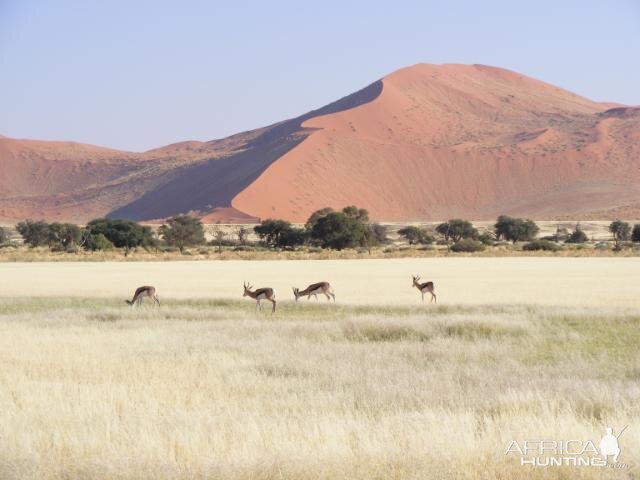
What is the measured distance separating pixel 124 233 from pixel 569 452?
83.6 m

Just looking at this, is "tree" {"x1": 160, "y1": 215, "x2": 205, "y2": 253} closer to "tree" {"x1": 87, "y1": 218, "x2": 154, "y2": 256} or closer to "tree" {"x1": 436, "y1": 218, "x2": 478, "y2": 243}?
"tree" {"x1": 87, "y1": 218, "x2": 154, "y2": 256}

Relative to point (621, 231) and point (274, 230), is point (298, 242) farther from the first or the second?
point (621, 231)

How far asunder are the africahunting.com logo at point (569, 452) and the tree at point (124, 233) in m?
81.4

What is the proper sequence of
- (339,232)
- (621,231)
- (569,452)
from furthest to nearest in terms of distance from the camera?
(621,231), (339,232), (569,452)

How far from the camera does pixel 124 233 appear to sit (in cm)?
8850

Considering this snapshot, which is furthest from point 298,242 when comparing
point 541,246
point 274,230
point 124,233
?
point 541,246

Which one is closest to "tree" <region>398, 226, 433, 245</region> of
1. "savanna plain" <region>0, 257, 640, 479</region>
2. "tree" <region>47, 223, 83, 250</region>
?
"tree" <region>47, 223, 83, 250</region>

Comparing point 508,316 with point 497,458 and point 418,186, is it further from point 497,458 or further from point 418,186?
point 418,186

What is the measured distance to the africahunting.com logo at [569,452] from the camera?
320 inches

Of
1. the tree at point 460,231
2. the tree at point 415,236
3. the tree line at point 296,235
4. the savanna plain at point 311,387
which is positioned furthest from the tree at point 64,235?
the savanna plain at point 311,387

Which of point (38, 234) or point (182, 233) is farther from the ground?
point (38, 234)

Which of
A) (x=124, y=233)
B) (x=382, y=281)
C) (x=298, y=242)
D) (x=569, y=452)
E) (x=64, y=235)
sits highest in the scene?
(x=64, y=235)

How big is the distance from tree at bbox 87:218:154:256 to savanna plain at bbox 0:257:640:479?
59285mm

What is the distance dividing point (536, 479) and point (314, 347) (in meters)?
9.79
